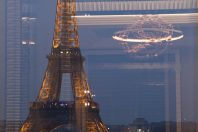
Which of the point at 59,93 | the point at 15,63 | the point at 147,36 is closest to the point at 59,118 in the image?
the point at 59,93

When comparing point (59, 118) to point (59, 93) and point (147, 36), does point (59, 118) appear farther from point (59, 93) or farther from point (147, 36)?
point (147, 36)

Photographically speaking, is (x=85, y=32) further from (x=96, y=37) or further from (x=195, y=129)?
(x=195, y=129)

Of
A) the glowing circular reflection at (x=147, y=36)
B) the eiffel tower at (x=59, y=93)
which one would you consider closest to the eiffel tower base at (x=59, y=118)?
the eiffel tower at (x=59, y=93)

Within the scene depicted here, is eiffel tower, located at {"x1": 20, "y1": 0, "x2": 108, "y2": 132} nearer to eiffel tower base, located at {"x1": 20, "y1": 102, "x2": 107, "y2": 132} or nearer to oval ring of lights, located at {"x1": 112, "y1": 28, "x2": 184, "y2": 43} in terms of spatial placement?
eiffel tower base, located at {"x1": 20, "y1": 102, "x2": 107, "y2": 132}

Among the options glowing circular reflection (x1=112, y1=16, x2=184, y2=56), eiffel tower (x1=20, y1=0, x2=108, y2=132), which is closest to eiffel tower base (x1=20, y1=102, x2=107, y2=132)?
eiffel tower (x1=20, y1=0, x2=108, y2=132)

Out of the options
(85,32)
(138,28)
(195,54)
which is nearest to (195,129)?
(195,54)

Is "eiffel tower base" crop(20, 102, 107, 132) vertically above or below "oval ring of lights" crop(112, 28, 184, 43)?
below
